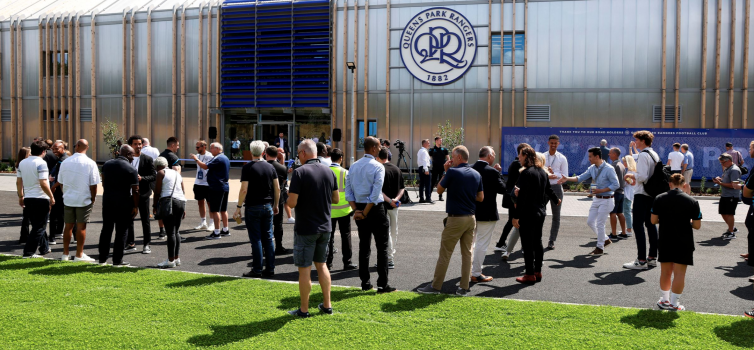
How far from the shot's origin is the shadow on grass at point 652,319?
5.57m

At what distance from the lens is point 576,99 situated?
968 inches

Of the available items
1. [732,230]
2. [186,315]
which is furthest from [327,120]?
[186,315]

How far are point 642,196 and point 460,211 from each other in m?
3.15

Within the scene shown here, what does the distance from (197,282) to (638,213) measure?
19.7ft

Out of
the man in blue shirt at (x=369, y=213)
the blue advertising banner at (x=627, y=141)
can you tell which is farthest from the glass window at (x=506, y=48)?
the man in blue shirt at (x=369, y=213)

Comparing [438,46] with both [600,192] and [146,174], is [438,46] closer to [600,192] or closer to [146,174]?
[600,192]

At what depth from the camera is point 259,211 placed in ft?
25.0

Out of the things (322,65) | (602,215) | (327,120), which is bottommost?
(602,215)

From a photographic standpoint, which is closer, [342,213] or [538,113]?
[342,213]

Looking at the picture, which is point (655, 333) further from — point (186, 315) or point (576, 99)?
point (576, 99)

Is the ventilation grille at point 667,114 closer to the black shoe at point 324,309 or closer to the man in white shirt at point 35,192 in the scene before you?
the black shoe at point 324,309

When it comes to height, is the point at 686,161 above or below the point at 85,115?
below

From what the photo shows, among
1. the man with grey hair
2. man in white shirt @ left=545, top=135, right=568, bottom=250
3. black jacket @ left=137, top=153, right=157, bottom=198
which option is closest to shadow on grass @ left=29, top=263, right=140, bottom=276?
black jacket @ left=137, top=153, right=157, bottom=198

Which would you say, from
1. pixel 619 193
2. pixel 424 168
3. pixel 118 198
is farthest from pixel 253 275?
pixel 424 168
